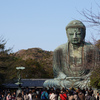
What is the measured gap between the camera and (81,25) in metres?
25.5

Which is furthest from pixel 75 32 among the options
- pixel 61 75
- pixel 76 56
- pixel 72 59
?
pixel 61 75

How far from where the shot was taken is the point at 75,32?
2534 centimetres

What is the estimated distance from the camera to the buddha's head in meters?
25.3

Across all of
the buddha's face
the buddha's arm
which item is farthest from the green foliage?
the buddha's face

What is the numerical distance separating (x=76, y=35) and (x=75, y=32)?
9.3 inches

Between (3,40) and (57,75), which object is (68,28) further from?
(3,40)

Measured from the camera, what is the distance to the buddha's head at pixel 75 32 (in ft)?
83.1

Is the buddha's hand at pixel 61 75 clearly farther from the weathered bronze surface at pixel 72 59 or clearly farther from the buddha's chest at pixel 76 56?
the buddha's chest at pixel 76 56

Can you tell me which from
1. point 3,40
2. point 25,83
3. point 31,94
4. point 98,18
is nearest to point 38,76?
point 25,83

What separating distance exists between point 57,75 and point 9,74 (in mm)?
6302

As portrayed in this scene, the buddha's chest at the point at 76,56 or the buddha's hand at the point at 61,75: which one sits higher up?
the buddha's chest at the point at 76,56

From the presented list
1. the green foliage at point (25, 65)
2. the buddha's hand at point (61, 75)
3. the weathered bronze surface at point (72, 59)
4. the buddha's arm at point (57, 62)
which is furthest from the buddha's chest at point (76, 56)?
the green foliage at point (25, 65)

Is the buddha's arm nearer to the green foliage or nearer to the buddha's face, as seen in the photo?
the buddha's face

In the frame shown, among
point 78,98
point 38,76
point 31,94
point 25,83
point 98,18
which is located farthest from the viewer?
point 38,76
